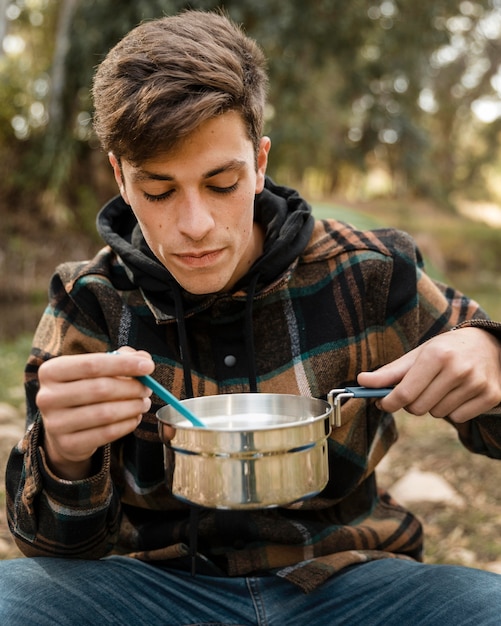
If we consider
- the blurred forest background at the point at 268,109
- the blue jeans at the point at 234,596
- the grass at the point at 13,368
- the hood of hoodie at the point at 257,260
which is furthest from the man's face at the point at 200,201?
the blurred forest background at the point at 268,109

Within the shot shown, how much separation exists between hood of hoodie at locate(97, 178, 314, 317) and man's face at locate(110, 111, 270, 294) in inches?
4.7

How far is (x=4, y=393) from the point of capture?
4.65 meters

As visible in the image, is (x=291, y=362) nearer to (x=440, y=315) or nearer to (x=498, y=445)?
(x=440, y=315)

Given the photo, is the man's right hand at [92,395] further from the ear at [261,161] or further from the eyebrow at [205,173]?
the ear at [261,161]

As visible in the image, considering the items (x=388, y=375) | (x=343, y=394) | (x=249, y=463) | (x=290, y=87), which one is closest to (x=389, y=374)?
(x=388, y=375)

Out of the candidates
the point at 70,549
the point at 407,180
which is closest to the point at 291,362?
the point at 70,549

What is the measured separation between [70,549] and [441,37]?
25.4ft

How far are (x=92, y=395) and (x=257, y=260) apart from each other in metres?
0.75

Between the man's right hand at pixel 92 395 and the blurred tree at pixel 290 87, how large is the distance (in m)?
6.21

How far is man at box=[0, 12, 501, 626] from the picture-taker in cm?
153

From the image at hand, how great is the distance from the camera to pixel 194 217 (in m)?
1.61

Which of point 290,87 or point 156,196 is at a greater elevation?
point 290,87

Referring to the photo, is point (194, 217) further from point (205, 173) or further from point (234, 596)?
point (234, 596)

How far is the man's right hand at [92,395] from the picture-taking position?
1.24 metres
